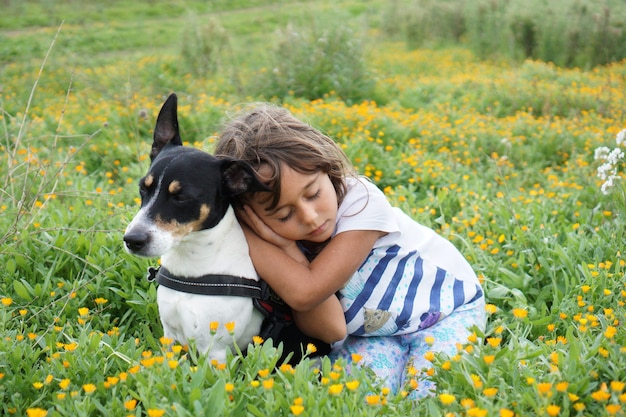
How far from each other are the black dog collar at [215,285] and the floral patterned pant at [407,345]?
0.59m

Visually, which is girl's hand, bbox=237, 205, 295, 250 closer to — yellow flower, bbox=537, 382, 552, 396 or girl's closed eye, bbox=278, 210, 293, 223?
girl's closed eye, bbox=278, 210, 293, 223

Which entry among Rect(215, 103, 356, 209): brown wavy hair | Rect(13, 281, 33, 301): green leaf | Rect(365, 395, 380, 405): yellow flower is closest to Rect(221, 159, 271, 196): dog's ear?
Rect(215, 103, 356, 209): brown wavy hair

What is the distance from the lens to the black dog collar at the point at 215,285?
2158 millimetres

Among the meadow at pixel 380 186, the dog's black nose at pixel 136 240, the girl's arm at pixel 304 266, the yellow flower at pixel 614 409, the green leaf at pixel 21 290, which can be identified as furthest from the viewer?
the green leaf at pixel 21 290

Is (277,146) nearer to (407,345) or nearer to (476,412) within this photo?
(407,345)

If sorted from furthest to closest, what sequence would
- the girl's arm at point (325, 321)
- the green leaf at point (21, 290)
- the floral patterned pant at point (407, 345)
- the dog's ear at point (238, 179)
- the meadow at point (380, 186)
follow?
the green leaf at point (21, 290) < the floral patterned pant at point (407, 345) < the girl's arm at point (325, 321) < the dog's ear at point (238, 179) < the meadow at point (380, 186)

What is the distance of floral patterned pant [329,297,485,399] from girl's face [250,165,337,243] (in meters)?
0.55

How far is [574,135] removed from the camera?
5422 mm

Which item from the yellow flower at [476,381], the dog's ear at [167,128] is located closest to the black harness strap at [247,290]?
the dog's ear at [167,128]

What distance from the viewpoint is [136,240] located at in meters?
1.95

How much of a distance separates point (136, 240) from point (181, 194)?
8.4 inches

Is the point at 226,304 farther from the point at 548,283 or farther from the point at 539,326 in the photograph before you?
the point at 548,283

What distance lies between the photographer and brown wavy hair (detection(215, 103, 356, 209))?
2.29 metres

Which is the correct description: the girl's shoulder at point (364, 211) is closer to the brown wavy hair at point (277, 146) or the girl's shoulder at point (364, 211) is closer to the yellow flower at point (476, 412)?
the brown wavy hair at point (277, 146)
